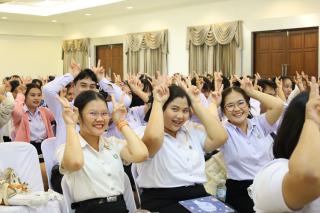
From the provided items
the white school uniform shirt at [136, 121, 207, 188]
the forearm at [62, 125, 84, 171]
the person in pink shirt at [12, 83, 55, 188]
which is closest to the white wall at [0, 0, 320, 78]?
the person in pink shirt at [12, 83, 55, 188]

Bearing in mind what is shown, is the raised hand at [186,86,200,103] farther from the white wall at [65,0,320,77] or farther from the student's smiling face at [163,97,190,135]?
the white wall at [65,0,320,77]

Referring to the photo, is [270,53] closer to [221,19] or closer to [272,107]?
[221,19]

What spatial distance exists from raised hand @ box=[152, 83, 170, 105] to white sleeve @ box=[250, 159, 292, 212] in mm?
1207

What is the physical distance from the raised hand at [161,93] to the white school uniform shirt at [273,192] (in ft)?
4.00

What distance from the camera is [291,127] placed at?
1521 mm

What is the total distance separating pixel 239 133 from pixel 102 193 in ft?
3.63

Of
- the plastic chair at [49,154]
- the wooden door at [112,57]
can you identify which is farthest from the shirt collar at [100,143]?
the wooden door at [112,57]

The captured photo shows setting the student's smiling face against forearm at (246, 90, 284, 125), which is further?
forearm at (246, 90, 284, 125)

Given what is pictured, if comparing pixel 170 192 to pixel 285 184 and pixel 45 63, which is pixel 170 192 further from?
pixel 45 63

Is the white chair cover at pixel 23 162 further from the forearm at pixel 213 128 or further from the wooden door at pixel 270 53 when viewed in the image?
the wooden door at pixel 270 53

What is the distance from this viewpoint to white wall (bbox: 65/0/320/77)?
372 inches

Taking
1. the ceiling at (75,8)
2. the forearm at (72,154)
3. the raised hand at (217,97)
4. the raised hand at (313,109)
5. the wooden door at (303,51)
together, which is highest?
the ceiling at (75,8)

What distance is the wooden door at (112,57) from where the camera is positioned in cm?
1405

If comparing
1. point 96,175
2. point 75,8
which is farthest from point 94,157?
point 75,8
